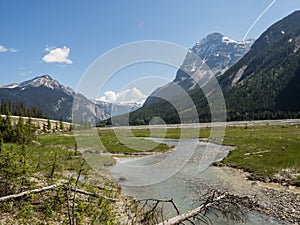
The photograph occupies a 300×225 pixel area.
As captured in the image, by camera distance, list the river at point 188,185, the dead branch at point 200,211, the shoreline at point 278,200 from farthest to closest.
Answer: the river at point 188,185 < the shoreline at point 278,200 < the dead branch at point 200,211

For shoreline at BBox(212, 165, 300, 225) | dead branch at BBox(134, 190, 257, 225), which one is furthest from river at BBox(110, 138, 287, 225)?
dead branch at BBox(134, 190, 257, 225)

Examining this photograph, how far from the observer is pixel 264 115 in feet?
500

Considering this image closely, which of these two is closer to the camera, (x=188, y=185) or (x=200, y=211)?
(x=200, y=211)

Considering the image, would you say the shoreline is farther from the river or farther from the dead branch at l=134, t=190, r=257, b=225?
the dead branch at l=134, t=190, r=257, b=225

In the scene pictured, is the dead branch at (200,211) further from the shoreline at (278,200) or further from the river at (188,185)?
the river at (188,185)

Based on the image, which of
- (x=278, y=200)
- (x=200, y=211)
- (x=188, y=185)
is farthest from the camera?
(x=188, y=185)

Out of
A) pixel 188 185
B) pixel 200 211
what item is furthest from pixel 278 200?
pixel 200 211

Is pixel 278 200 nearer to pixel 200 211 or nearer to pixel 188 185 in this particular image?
pixel 188 185

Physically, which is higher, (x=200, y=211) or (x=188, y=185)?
(x=200, y=211)

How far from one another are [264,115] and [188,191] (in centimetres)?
14601

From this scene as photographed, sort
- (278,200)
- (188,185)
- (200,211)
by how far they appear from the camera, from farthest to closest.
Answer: (188,185) → (278,200) → (200,211)

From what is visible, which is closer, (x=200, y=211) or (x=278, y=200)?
(x=200, y=211)

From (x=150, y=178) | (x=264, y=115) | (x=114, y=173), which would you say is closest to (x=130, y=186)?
(x=150, y=178)

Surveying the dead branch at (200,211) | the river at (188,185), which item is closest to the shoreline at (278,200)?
the river at (188,185)
